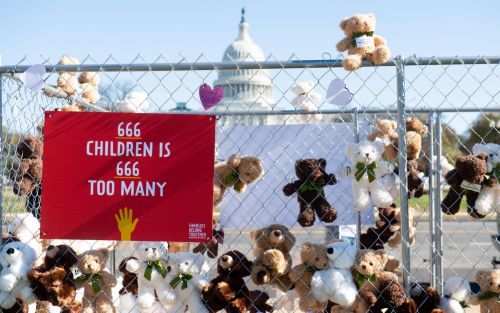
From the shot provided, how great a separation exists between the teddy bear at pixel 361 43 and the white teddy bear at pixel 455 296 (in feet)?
4.32

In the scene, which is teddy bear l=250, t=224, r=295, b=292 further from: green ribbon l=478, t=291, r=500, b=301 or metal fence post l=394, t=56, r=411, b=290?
green ribbon l=478, t=291, r=500, b=301

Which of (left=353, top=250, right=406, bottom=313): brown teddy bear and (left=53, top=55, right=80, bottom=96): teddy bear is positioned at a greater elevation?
(left=53, top=55, right=80, bottom=96): teddy bear

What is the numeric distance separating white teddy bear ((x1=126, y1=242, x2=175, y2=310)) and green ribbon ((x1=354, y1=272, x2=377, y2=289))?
1.06 meters

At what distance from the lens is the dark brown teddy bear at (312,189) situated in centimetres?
362

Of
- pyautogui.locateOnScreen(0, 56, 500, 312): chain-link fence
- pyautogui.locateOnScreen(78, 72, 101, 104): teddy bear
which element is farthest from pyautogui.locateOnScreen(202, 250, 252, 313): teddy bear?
pyautogui.locateOnScreen(78, 72, 101, 104): teddy bear

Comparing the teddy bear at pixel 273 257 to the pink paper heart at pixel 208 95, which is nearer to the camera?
the pink paper heart at pixel 208 95

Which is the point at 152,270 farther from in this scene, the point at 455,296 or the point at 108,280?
the point at 455,296

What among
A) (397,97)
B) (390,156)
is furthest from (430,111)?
(397,97)

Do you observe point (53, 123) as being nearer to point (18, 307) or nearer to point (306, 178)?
point (18, 307)

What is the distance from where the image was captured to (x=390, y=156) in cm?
411

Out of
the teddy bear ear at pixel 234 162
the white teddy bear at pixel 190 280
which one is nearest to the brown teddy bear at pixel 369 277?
the white teddy bear at pixel 190 280

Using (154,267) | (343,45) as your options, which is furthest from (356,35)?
(154,267)

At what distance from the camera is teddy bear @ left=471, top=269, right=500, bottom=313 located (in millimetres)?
3080

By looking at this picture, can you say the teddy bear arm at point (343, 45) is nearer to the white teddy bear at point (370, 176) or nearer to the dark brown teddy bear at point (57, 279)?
the white teddy bear at point (370, 176)
